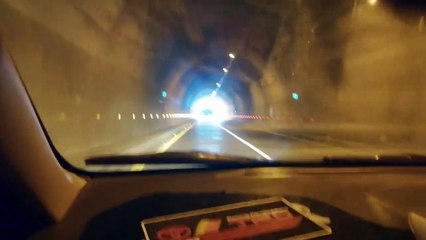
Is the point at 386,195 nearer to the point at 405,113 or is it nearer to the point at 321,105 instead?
the point at 405,113

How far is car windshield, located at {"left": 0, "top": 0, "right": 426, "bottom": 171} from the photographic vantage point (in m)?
10.6

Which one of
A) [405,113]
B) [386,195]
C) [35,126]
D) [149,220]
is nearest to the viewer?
[149,220]

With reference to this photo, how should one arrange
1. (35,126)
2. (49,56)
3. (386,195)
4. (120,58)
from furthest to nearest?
(120,58), (49,56), (386,195), (35,126)

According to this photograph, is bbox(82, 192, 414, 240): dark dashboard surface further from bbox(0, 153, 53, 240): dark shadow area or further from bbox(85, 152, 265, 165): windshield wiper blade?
bbox(85, 152, 265, 165): windshield wiper blade

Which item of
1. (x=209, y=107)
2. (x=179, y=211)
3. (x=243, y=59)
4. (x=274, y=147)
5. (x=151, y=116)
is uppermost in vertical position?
(x=243, y=59)

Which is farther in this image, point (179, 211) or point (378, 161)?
point (378, 161)

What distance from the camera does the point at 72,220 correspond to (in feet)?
13.1

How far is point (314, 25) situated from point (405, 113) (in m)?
2.80

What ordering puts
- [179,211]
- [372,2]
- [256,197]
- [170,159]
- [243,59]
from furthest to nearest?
[243,59], [372,2], [170,159], [256,197], [179,211]

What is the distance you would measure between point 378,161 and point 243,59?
12506 millimetres

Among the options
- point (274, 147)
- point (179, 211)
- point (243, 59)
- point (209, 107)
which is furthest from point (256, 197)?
point (209, 107)

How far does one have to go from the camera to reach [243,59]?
58.3ft

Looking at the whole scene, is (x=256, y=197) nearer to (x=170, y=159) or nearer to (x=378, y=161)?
(x=170, y=159)

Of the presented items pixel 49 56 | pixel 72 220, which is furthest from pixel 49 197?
pixel 49 56
